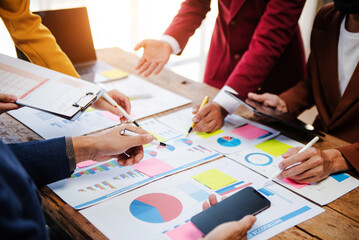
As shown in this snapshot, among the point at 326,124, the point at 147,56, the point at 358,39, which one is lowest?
the point at 326,124

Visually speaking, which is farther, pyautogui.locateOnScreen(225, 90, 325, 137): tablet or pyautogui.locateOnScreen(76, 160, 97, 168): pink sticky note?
pyautogui.locateOnScreen(225, 90, 325, 137): tablet

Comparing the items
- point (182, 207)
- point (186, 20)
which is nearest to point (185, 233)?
point (182, 207)

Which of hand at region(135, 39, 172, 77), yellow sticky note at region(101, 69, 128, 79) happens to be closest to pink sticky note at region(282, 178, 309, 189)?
hand at region(135, 39, 172, 77)

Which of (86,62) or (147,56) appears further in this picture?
Result: (86,62)

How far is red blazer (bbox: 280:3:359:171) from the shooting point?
4.36 feet

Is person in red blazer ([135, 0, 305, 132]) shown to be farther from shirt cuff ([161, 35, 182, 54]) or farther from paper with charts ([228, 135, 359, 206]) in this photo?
paper with charts ([228, 135, 359, 206])

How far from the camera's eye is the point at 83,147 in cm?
88

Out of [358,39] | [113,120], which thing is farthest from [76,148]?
[358,39]

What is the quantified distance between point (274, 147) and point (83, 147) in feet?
2.08

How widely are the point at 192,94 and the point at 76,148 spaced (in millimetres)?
754

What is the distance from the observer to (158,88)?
155 cm

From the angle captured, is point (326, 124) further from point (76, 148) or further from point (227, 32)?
point (76, 148)

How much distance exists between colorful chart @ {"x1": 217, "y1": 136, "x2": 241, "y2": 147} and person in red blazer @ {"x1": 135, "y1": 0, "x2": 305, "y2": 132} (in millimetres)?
64

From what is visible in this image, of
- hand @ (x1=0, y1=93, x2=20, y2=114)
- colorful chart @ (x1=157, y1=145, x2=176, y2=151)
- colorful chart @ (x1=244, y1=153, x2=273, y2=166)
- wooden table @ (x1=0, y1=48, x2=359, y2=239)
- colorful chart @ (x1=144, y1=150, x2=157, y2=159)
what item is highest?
hand @ (x1=0, y1=93, x2=20, y2=114)
